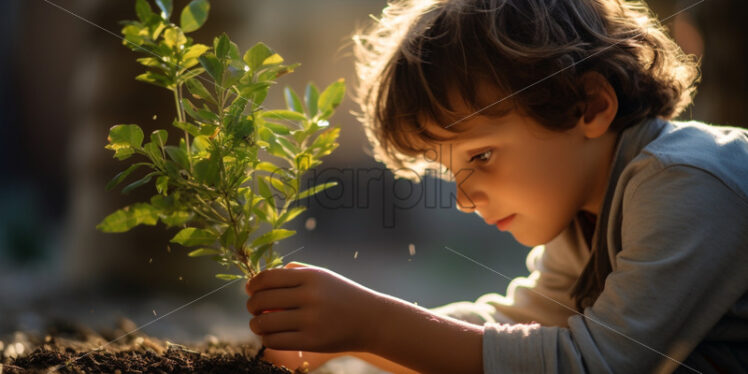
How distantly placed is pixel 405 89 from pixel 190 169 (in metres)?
0.35

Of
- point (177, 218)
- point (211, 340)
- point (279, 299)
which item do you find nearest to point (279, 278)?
point (279, 299)

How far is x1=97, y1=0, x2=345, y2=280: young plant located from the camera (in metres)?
0.56

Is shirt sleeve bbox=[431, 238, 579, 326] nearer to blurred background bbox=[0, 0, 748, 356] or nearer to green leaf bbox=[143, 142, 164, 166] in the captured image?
blurred background bbox=[0, 0, 748, 356]

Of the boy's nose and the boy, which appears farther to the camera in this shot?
the boy's nose

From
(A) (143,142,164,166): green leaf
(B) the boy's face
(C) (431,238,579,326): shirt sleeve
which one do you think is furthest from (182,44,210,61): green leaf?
(C) (431,238,579,326): shirt sleeve

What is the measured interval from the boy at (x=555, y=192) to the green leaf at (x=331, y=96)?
11 centimetres

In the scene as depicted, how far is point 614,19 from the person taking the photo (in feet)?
2.66

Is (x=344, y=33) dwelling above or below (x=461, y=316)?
above

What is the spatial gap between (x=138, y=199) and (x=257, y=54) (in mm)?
400

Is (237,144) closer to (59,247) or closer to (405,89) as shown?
(405,89)

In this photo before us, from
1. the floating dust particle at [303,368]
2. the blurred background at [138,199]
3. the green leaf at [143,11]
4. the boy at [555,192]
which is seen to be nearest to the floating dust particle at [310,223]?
the blurred background at [138,199]

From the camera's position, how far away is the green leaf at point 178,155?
56 centimetres

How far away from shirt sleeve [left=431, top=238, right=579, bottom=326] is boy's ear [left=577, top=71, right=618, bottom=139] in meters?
0.25

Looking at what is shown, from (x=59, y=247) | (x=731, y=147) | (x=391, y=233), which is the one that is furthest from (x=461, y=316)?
(x=59, y=247)
